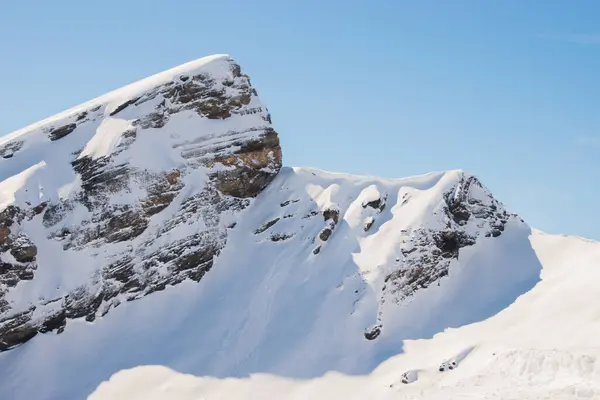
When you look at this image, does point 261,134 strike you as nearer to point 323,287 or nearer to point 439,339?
point 323,287

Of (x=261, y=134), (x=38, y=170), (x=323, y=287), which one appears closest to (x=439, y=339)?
(x=323, y=287)

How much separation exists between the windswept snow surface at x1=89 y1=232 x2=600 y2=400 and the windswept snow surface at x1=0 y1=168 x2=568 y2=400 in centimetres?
12

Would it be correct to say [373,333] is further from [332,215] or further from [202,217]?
[202,217]

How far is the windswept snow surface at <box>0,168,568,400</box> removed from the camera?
121ft

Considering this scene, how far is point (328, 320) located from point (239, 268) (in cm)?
984

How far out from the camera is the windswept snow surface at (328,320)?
1458 inches

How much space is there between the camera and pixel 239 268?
1932 inches

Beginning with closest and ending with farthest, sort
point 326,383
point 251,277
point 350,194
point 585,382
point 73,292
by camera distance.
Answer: point 585,382
point 326,383
point 73,292
point 251,277
point 350,194

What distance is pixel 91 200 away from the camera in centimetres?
4819

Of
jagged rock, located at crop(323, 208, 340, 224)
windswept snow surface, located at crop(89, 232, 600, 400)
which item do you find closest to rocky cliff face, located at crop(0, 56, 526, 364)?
jagged rock, located at crop(323, 208, 340, 224)

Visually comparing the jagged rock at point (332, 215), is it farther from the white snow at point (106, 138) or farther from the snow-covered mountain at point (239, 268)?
the white snow at point (106, 138)

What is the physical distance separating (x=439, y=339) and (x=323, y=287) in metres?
9.47

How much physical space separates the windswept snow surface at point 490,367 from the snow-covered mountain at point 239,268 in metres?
0.16

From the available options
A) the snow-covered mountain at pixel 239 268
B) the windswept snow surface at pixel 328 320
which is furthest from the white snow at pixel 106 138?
the windswept snow surface at pixel 328 320
